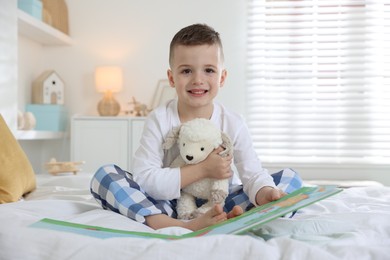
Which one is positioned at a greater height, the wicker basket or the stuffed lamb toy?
the wicker basket

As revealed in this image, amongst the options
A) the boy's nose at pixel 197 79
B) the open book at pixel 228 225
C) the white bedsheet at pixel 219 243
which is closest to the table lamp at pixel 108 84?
the boy's nose at pixel 197 79

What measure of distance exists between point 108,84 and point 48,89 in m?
0.44

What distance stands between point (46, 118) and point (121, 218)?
288 centimetres

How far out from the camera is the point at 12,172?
1.63 metres

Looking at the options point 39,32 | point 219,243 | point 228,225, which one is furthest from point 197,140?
point 39,32

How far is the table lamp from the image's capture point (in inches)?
154

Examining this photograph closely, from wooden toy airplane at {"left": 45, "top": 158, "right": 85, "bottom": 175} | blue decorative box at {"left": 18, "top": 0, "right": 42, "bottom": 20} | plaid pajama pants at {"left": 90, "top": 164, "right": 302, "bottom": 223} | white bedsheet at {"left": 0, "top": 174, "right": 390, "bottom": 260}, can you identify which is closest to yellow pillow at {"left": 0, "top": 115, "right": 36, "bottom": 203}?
plaid pajama pants at {"left": 90, "top": 164, "right": 302, "bottom": 223}

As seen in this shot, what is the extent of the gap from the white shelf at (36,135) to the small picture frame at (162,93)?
0.74 metres

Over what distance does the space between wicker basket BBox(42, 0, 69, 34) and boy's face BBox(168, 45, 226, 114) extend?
260 cm

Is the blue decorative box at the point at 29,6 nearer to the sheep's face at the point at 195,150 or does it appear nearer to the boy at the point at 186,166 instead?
the boy at the point at 186,166

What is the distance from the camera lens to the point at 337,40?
3.96m

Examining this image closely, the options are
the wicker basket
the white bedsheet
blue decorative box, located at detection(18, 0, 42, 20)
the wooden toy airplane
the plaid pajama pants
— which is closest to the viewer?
the white bedsheet

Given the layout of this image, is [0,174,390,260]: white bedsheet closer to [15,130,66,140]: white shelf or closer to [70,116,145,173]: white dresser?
[15,130,66,140]: white shelf

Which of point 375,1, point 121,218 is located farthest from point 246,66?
point 121,218
